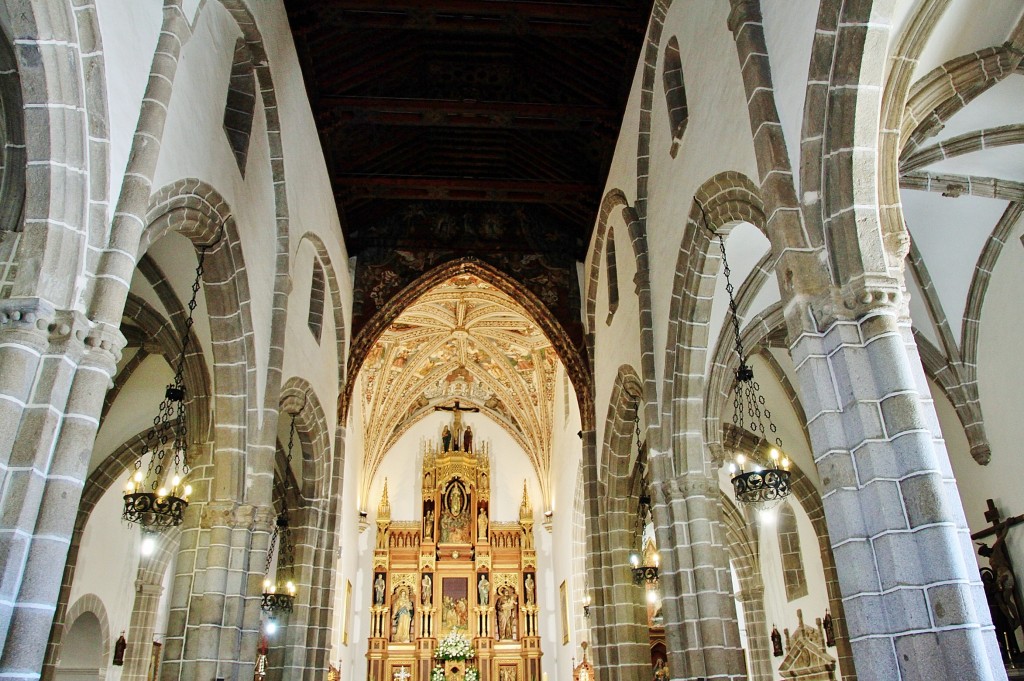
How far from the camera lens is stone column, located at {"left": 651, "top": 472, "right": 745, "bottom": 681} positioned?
9219mm

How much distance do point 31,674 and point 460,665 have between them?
64.7ft

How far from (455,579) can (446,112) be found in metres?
16.0

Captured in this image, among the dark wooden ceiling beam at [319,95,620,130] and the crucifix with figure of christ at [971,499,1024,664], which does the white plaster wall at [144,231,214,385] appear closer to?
the dark wooden ceiling beam at [319,95,620,130]

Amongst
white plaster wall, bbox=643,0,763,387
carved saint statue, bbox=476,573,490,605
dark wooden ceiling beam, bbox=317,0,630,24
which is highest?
dark wooden ceiling beam, bbox=317,0,630,24

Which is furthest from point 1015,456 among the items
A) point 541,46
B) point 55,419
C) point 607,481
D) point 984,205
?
point 55,419

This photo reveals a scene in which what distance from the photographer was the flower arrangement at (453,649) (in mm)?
22438

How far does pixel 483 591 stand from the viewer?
24344 mm

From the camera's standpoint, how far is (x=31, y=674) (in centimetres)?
456

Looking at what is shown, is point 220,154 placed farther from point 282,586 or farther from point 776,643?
point 776,643

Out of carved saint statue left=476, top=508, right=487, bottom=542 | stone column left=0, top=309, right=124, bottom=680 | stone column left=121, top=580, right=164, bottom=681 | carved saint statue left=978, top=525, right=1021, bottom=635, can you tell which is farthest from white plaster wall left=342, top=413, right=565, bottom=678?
stone column left=0, top=309, right=124, bottom=680

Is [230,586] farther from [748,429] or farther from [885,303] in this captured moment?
[748,429]

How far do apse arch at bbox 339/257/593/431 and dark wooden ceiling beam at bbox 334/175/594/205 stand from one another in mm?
1796

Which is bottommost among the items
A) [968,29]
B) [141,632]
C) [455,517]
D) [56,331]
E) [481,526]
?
[141,632]

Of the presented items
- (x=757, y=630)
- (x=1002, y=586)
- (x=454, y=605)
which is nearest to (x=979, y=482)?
(x=1002, y=586)
